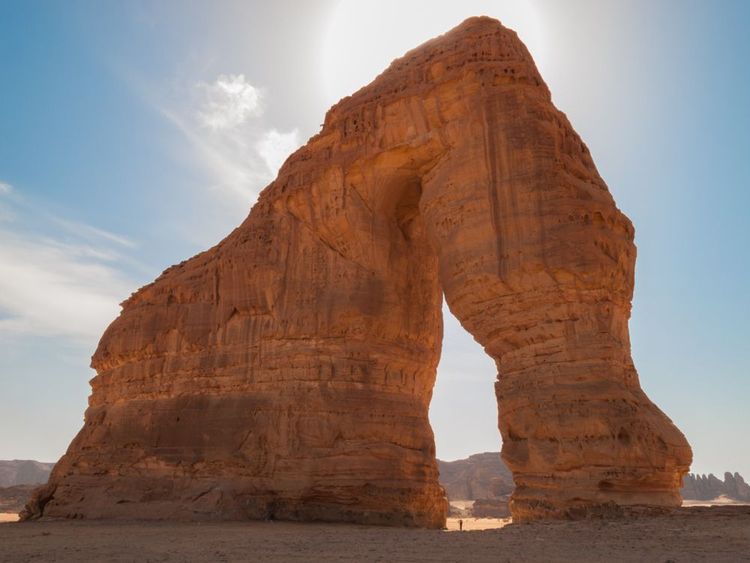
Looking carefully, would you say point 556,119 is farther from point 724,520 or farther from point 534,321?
point 724,520

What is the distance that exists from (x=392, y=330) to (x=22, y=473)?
105508 millimetres

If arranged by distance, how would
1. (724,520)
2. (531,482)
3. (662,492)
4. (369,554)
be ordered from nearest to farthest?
(369,554) < (724,520) < (662,492) < (531,482)

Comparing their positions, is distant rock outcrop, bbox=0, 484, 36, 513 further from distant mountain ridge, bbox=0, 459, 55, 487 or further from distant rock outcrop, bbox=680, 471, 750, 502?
distant rock outcrop, bbox=680, 471, 750, 502

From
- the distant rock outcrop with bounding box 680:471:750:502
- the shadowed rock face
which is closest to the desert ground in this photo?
the shadowed rock face

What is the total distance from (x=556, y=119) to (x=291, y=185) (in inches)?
351

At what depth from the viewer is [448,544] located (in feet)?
32.6

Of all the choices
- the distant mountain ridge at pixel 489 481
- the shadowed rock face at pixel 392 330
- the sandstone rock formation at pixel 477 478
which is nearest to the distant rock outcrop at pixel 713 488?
the distant mountain ridge at pixel 489 481

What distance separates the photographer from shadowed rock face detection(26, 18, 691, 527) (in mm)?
13492

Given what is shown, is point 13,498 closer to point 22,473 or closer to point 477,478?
point 477,478

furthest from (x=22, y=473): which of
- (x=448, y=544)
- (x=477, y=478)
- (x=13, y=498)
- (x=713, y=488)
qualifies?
(x=448, y=544)

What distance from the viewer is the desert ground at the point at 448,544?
8094 mm

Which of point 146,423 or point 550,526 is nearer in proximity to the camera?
point 550,526

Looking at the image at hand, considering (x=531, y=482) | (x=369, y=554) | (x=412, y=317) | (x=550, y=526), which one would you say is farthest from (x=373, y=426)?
(x=369, y=554)

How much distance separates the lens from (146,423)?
20484 mm
